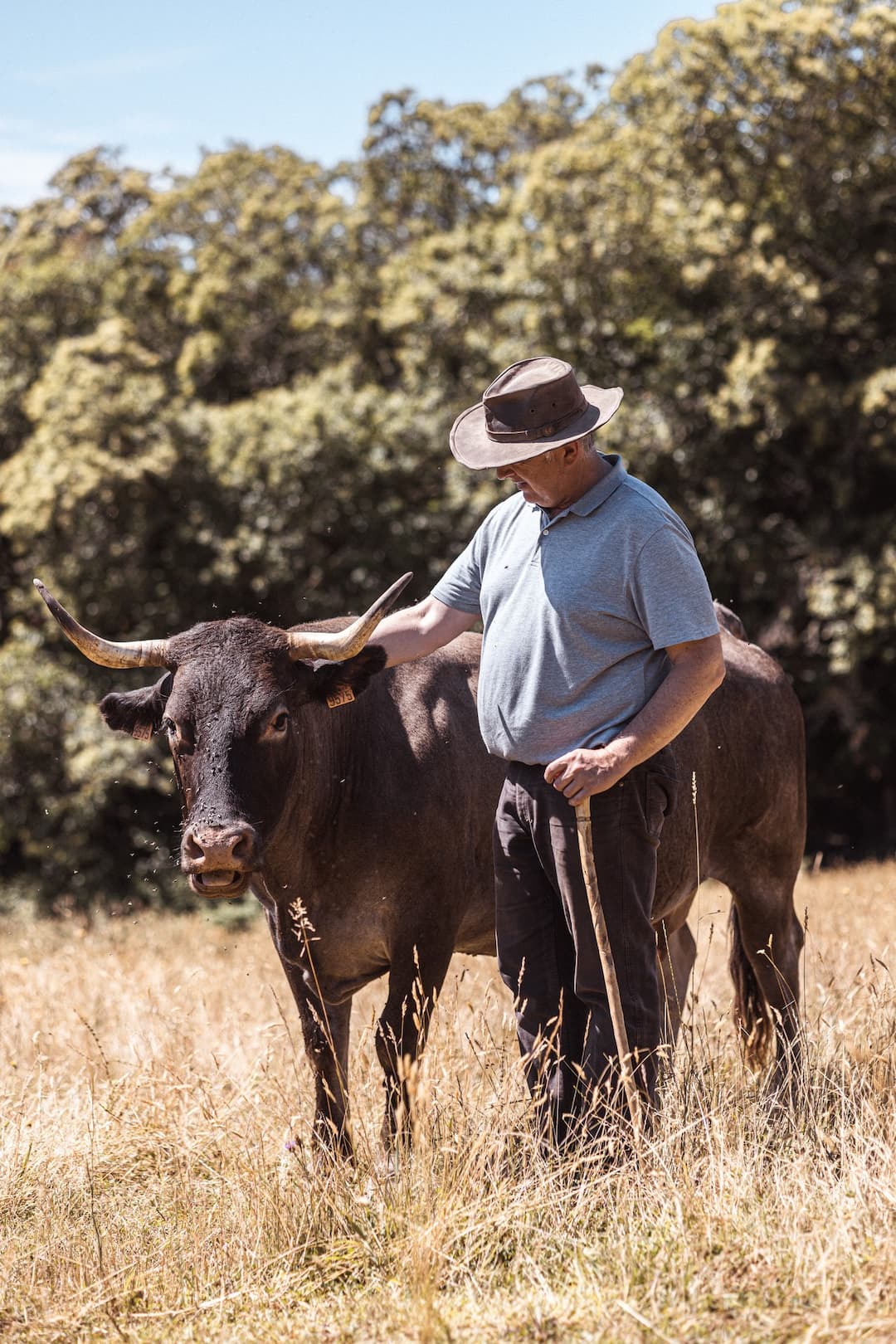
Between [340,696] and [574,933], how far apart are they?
1350 millimetres

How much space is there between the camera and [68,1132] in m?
5.39

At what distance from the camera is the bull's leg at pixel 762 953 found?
6133 mm

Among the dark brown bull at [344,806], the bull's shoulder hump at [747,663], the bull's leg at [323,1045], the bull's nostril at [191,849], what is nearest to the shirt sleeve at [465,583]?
the dark brown bull at [344,806]

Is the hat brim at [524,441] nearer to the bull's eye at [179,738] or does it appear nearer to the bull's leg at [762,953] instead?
the bull's eye at [179,738]

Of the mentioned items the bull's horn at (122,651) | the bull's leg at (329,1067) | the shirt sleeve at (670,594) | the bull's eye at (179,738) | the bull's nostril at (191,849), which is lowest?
the bull's leg at (329,1067)

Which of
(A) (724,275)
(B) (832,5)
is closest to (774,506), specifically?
(A) (724,275)

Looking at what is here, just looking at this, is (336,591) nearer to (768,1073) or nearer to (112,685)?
(112,685)

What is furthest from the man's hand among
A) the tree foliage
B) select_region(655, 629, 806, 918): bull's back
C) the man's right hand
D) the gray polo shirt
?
the tree foliage

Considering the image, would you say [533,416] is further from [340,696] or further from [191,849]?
[191,849]

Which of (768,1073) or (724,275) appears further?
(724,275)

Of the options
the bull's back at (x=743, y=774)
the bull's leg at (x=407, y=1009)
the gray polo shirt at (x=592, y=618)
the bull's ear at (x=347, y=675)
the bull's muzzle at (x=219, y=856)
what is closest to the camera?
the gray polo shirt at (x=592, y=618)

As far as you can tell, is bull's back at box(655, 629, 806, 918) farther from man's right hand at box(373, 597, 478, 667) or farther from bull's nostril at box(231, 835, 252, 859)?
bull's nostril at box(231, 835, 252, 859)

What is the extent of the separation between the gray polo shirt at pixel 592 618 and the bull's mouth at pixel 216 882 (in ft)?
3.21

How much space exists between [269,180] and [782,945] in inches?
Result: 649
